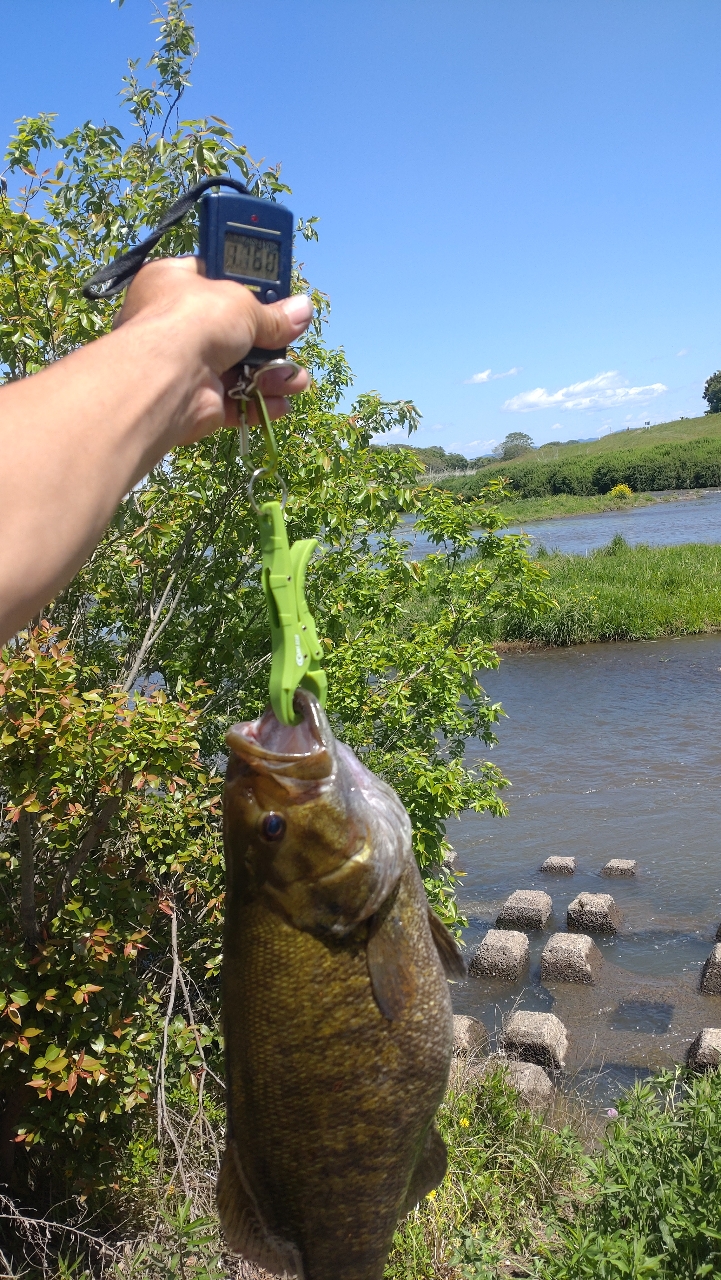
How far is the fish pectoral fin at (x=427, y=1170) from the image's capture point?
7.30 feet

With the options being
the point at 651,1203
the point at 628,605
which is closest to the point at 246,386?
the point at 651,1203

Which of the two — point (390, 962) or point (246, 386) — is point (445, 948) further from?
point (246, 386)

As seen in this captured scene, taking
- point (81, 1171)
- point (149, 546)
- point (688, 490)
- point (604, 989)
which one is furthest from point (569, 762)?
point (688, 490)

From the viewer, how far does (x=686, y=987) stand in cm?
997

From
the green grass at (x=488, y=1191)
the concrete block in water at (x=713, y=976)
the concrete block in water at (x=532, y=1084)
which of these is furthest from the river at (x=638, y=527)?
the green grass at (x=488, y=1191)

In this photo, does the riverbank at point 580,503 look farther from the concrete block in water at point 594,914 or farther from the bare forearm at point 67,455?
the bare forearm at point 67,455

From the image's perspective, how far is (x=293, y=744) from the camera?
6.44 feet

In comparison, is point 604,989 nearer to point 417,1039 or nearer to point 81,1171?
point 81,1171

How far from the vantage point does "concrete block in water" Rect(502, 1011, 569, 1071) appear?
322 inches

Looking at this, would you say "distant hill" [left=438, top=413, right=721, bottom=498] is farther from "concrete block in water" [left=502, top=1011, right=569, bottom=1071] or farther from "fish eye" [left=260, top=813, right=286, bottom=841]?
"fish eye" [left=260, top=813, right=286, bottom=841]

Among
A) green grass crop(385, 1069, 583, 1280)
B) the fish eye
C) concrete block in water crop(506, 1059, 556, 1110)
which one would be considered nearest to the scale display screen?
the fish eye

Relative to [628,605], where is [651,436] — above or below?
above

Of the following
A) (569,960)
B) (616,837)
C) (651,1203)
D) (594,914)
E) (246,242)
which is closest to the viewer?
(246,242)

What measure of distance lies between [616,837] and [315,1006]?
12.8 metres
